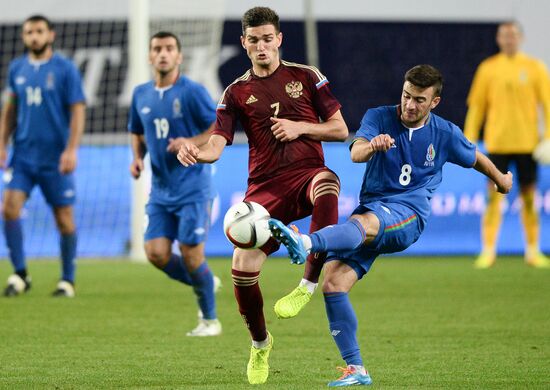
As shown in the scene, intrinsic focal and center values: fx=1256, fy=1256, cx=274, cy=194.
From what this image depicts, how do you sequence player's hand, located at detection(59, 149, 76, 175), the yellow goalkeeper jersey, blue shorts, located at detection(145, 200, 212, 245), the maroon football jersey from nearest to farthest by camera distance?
the maroon football jersey
blue shorts, located at detection(145, 200, 212, 245)
player's hand, located at detection(59, 149, 76, 175)
the yellow goalkeeper jersey

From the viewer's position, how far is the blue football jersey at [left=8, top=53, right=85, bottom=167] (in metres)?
10.8

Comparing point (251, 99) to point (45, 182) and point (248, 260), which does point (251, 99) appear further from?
point (45, 182)

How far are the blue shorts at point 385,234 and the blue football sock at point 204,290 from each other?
2289 mm

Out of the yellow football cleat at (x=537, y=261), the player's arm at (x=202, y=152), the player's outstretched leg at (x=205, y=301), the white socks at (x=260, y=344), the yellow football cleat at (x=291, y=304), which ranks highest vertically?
the player's arm at (x=202, y=152)

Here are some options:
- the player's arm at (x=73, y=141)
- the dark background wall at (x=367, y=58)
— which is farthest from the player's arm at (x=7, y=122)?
the dark background wall at (x=367, y=58)

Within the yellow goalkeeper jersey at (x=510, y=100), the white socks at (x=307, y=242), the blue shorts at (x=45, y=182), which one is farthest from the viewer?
the yellow goalkeeper jersey at (x=510, y=100)

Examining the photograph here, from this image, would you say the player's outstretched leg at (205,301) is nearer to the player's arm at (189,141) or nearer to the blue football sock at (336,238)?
the player's arm at (189,141)

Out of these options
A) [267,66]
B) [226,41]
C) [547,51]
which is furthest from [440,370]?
[547,51]

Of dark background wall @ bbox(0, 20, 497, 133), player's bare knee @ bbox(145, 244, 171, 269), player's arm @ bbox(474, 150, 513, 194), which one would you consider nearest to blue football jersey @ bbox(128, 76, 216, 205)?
player's bare knee @ bbox(145, 244, 171, 269)

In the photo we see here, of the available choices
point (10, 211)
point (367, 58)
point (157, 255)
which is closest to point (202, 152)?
point (157, 255)

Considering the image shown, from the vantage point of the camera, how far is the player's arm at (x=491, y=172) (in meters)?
6.55

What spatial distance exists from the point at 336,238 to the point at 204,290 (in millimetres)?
2815

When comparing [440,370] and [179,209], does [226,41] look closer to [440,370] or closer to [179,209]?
[179,209]

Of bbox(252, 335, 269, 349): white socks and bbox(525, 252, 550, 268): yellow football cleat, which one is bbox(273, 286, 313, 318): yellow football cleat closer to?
bbox(252, 335, 269, 349): white socks
